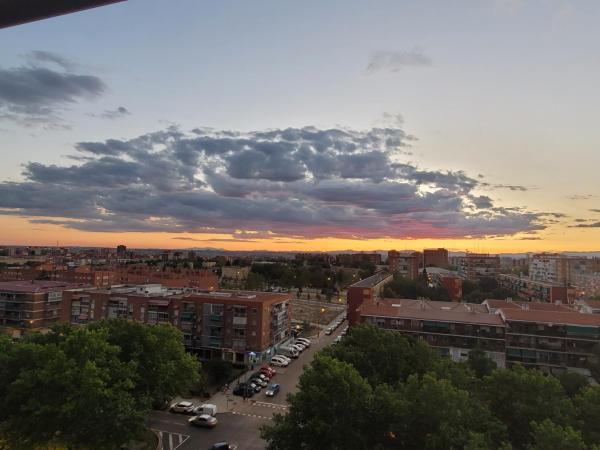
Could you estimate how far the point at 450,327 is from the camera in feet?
59.0

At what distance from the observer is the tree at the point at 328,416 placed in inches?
311

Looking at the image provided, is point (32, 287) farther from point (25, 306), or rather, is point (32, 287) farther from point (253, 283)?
point (253, 283)

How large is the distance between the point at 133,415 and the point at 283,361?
36.0 feet

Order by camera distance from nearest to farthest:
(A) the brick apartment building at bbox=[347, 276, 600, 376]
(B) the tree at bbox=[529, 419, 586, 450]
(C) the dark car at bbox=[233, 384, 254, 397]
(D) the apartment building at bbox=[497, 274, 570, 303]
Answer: (B) the tree at bbox=[529, 419, 586, 450] < (C) the dark car at bbox=[233, 384, 254, 397] < (A) the brick apartment building at bbox=[347, 276, 600, 376] < (D) the apartment building at bbox=[497, 274, 570, 303]

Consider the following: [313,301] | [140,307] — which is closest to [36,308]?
[140,307]

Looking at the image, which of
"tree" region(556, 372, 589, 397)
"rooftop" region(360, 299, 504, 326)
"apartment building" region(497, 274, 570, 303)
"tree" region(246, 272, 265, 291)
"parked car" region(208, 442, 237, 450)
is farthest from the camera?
"tree" region(246, 272, 265, 291)

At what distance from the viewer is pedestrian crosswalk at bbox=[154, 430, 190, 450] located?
10.7 meters

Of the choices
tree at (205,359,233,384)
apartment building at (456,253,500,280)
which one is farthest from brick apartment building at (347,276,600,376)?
apartment building at (456,253,500,280)

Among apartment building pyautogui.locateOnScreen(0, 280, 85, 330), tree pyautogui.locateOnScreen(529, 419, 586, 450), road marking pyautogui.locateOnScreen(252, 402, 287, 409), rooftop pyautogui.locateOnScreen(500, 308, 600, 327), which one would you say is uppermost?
rooftop pyautogui.locateOnScreen(500, 308, 600, 327)

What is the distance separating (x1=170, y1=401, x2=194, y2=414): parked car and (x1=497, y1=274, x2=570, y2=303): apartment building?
86.5 ft

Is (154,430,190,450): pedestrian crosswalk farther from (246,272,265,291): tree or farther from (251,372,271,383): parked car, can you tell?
(246,272,265,291): tree

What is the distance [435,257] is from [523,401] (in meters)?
69.6

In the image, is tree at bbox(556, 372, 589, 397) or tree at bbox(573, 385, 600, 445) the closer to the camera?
tree at bbox(573, 385, 600, 445)

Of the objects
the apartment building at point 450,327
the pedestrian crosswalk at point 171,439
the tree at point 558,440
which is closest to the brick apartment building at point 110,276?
the apartment building at point 450,327
